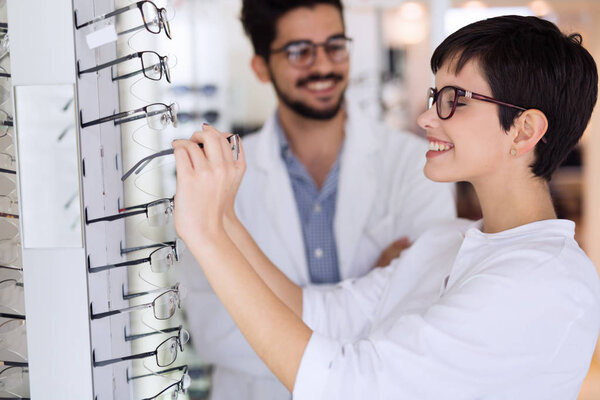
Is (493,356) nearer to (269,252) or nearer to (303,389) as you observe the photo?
(303,389)

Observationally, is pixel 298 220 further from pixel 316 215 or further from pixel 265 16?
pixel 265 16

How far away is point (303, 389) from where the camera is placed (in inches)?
40.6

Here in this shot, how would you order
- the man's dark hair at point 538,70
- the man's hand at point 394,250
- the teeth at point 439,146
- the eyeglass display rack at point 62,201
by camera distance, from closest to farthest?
the eyeglass display rack at point 62,201
the man's dark hair at point 538,70
the teeth at point 439,146
the man's hand at point 394,250

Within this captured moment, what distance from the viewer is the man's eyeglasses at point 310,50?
229 centimetres

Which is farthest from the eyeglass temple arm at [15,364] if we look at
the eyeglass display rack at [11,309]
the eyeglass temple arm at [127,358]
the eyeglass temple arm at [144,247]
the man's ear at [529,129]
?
the man's ear at [529,129]

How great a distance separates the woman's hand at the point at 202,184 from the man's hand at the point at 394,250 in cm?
116

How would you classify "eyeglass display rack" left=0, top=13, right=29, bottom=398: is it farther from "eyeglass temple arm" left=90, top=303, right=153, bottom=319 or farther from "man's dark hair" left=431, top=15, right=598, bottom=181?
"man's dark hair" left=431, top=15, right=598, bottom=181

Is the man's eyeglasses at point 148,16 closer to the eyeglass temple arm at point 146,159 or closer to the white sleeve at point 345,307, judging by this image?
the eyeglass temple arm at point 146,159

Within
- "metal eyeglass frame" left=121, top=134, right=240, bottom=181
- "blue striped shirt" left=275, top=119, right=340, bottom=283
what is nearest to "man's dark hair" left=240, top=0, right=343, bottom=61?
"blue striped shirt" left=275, top=119, right=340, bottom=283

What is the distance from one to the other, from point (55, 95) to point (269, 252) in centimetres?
138

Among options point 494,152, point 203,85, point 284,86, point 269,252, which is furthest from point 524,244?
point 203,85

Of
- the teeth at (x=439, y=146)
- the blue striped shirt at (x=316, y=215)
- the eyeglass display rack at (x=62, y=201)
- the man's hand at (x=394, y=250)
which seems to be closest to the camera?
the eyeglass display rack at (x=62, y=201)

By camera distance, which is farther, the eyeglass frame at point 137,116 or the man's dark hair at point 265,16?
the man's dark hair at point 265,16

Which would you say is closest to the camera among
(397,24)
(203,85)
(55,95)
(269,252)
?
(55,95)
